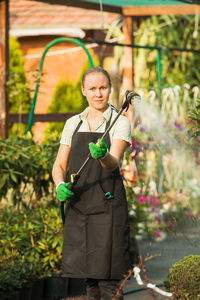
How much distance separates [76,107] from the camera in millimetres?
10555

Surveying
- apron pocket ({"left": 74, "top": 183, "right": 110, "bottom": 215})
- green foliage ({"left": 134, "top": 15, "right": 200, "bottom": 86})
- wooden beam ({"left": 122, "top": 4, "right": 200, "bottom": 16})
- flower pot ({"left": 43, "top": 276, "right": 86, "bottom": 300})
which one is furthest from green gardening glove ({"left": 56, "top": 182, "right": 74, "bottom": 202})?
green foliage ({"left": 134, "top": 15, "right": 200, "bottom": 86})

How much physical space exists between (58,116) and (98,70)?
10.4ft

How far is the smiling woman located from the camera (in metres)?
2.95

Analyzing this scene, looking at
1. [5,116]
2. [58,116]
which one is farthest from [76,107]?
[5,116]

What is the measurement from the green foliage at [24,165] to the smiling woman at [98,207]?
1.26 m

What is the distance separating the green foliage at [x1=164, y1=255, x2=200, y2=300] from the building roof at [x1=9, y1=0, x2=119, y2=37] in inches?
292

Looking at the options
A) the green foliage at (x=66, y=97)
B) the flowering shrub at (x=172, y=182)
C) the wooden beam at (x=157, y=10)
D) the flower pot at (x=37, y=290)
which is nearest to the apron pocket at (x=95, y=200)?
the flowering shrub at (x=172, y=182)

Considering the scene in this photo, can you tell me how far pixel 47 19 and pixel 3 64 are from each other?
16.7 feet

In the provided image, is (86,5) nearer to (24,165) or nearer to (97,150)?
(24,165)

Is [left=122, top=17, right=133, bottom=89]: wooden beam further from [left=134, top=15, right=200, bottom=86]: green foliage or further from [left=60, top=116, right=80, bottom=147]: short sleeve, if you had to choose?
[left=60, top=116, right=80, bottom=147]: short sleeve

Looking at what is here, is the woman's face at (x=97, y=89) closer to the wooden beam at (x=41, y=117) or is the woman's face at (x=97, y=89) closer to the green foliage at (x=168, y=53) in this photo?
the wooden beam at (x=41, y=117)

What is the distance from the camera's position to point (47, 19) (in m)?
10.2

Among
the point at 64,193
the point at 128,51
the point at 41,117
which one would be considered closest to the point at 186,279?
the point at 64,193

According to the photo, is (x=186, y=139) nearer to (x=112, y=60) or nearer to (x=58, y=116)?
(x=58, y=116)
